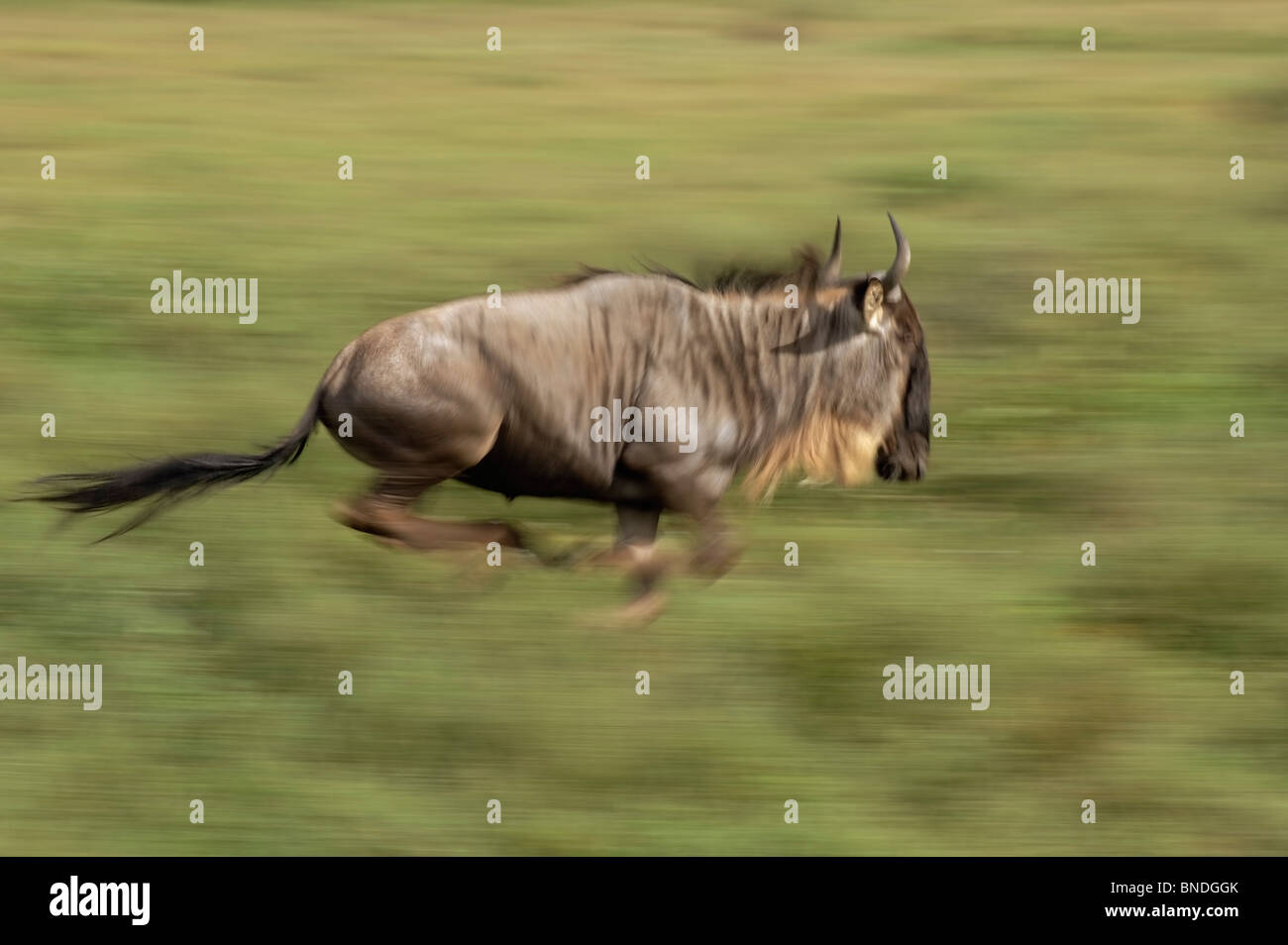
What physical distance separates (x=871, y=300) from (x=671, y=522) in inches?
52.6

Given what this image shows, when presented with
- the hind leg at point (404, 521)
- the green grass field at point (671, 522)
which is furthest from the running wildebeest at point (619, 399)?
the green grass field at point (671, 522)

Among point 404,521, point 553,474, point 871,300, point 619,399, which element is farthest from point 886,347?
point 404,521

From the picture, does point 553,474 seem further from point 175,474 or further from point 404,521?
point 175,474

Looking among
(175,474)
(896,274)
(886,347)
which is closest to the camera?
(175,474)

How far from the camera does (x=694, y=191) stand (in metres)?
11.7

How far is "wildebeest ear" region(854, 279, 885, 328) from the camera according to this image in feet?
24.4

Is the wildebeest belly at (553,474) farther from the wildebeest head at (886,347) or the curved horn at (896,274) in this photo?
the curved horn at (896,274)

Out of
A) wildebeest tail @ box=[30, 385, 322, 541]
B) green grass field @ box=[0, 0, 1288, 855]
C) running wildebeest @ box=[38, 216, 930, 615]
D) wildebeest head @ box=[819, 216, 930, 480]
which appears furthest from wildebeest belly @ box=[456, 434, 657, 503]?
wildebeest head @ box=[819, 216, 930, 480]

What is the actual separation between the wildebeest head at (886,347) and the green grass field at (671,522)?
65cm

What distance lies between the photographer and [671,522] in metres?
8.05

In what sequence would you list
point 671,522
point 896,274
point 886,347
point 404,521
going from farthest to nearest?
point 671,522 → point 886,347 → point 896,274 → point 404,521

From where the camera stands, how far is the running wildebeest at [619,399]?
689 cm

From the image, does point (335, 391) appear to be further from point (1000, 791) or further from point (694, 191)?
point (694, 191)

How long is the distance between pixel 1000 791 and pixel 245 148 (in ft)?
24.3
